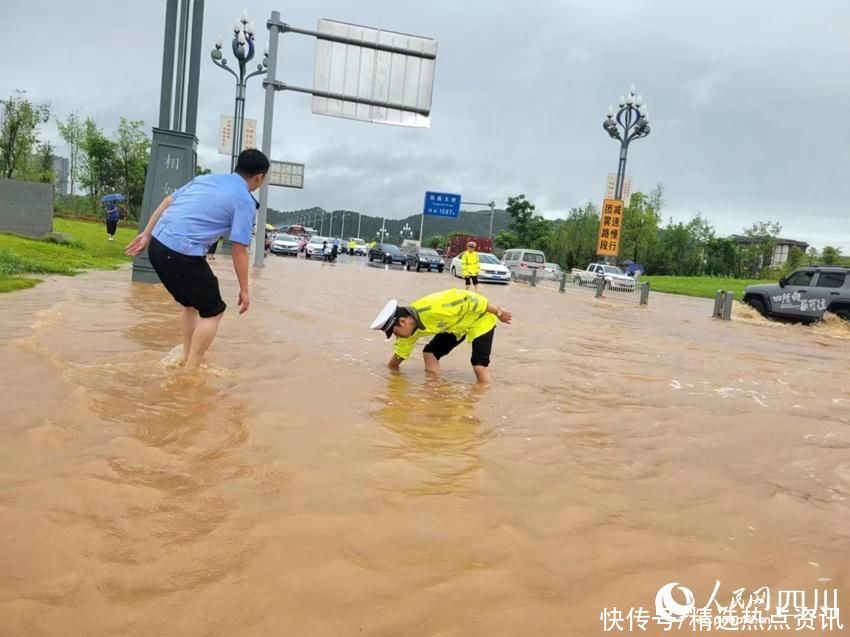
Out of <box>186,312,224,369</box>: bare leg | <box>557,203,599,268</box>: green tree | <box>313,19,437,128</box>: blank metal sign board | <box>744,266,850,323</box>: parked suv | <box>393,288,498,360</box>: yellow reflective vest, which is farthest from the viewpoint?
<box>557,203,599,268</box>: green tree

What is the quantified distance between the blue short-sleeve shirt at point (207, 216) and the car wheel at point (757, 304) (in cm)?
1542

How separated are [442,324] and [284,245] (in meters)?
33.6

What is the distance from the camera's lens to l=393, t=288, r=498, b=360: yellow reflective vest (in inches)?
207

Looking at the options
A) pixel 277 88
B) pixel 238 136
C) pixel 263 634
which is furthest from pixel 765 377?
pixel 238 136

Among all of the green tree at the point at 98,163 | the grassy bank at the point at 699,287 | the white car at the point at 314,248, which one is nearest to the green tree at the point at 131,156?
Answer: the green tree at the point at 98,163

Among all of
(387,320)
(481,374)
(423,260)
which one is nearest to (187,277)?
(387,320)

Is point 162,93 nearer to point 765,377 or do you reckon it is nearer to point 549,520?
point 765,377

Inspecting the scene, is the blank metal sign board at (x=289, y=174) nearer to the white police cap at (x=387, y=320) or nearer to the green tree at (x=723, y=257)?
Answer: the green tree at (x=723, y=257)

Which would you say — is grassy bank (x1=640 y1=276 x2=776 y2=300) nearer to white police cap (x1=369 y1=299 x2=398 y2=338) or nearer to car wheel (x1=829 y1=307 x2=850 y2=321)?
car wheel (x1=829 y1=307 x2=850 y2=321)

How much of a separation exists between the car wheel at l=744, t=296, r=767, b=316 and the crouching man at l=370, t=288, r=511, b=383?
44.0 ft

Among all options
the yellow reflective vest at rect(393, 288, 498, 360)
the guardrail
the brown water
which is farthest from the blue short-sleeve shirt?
the guardrail

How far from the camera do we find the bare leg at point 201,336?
15.5 ft

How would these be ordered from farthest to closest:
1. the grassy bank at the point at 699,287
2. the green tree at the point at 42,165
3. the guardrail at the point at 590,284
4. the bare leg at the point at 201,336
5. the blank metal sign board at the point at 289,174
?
the blank metal sign board at the point at 289,174, the grassy bank at the point at 699,287, the green tree at the point at 42,165, the guardrail at the point at 590,284, the bare leg at the point at 201,336

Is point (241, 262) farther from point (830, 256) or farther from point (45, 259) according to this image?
point (830, 256)
